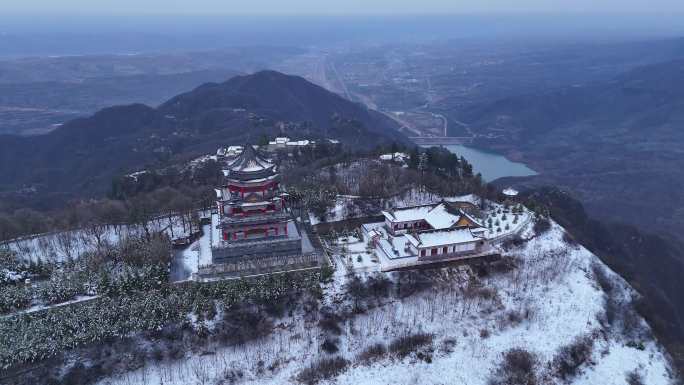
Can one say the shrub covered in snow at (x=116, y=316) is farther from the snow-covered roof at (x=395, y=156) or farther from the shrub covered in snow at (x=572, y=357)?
the snow-covered roof at (x=395, y=156)

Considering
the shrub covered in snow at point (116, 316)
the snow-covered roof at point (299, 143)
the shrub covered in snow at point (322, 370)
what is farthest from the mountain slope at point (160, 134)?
the shrub covered in snow at point (322, 370)

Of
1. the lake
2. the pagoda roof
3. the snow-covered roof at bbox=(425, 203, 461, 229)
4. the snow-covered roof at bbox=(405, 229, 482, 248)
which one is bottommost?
the lake

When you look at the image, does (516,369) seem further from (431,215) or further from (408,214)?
(408,214)

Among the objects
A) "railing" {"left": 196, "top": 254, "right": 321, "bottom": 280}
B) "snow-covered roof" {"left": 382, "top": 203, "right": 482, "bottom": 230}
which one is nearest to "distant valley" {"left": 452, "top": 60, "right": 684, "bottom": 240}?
"snow-covered roof" {"left": 382, "top": 203, "right": 482, "bottom": 230}

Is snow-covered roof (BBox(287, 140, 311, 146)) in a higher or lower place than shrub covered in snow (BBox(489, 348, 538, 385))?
higher

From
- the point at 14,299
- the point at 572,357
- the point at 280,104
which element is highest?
the point at 280,104

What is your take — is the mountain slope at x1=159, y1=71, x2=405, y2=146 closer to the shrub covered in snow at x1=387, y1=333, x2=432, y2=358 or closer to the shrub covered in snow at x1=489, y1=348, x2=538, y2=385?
the shrub covered in snow at x1=387, y1=333, x2=432, y2=358

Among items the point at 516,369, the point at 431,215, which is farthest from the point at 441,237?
the point at 516,369

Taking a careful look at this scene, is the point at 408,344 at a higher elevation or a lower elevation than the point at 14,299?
lower
